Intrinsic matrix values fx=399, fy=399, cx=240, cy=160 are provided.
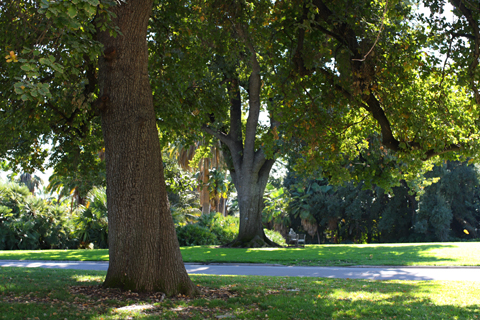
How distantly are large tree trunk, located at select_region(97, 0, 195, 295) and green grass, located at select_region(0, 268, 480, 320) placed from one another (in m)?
0.46

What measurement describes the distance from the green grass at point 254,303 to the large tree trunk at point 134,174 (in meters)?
0.46

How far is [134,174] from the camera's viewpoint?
6691mm

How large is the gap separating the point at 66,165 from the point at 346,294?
8339 mm

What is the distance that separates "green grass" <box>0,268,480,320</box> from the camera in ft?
18.0

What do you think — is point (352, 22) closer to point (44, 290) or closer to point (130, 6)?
point (130, 6)

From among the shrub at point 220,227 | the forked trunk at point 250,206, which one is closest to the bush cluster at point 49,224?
the shrub at point 220,227

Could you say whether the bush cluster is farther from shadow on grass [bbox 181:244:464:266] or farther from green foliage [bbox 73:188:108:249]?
shadow on grass [bbox 181:244:464:266]

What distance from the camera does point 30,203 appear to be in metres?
23.7

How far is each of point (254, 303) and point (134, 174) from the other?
2.90m

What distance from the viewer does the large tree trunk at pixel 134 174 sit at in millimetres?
6605

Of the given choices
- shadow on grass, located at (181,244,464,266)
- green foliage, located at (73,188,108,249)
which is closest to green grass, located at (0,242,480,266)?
shadow on grass, located at (181,244,464,266)

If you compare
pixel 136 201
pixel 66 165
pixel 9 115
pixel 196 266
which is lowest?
pixel 196 266

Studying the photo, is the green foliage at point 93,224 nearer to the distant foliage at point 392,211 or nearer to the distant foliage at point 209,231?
the distant foliage at point 209,231

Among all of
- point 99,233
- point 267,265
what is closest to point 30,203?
point 99,233
